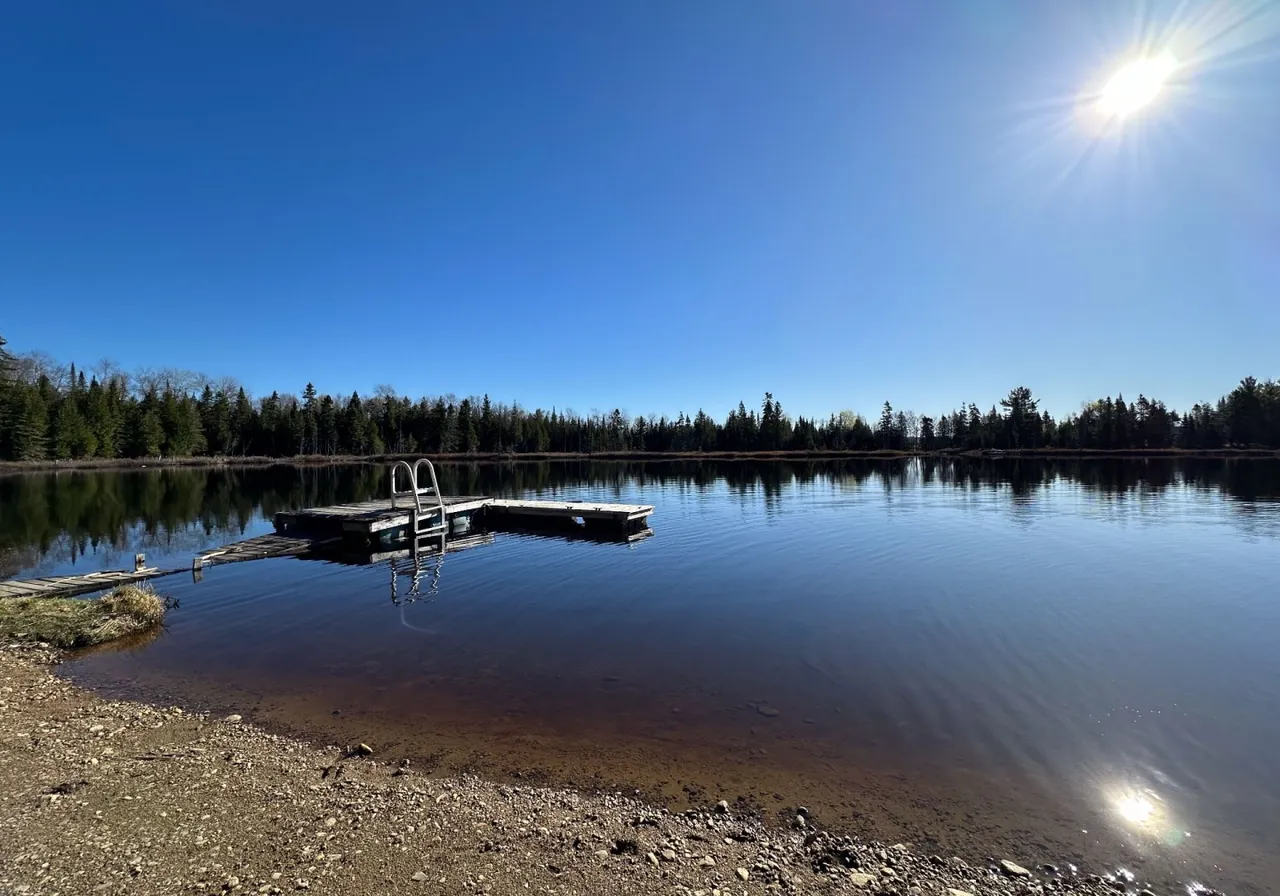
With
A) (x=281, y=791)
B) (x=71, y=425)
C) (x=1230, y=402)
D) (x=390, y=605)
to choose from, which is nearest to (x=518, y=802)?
(x=281, y=791)

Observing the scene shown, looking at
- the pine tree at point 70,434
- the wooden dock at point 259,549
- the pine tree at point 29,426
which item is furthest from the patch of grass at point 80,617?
the pine tree at point 70,434

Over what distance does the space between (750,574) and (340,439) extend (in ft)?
361

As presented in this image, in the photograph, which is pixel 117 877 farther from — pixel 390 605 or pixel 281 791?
pixel 390 605

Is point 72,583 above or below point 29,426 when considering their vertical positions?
below

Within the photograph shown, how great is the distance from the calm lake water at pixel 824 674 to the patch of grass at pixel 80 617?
80 centimetres

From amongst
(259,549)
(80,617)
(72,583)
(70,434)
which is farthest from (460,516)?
(70,434)

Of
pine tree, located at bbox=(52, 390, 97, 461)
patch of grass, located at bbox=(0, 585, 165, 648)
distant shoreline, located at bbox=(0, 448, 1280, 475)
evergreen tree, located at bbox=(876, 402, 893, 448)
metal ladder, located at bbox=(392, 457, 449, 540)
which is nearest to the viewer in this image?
patch of grass, located at bbox=(0, 585, 165, 648)

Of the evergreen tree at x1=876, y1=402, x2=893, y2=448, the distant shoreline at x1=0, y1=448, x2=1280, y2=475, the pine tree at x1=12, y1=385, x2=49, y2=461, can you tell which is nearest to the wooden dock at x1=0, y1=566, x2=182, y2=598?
the distant shoreline at x1=0, y1=448, x2=1280, y2=475

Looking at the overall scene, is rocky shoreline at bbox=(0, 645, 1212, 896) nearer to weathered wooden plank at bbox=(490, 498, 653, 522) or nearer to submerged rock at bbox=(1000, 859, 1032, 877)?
submerged rock at bbox=(1000, 859, 1032, 877)

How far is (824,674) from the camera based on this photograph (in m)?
10.4

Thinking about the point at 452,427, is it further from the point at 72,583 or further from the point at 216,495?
the point at 72,583

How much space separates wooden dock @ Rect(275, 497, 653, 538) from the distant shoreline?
68437 millimetres

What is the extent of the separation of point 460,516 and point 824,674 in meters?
23.7

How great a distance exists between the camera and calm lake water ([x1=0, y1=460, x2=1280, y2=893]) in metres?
6.61
